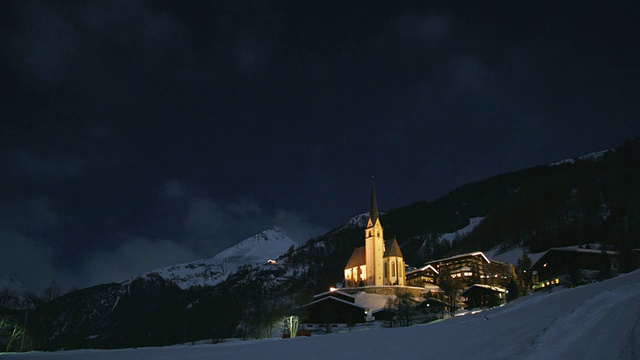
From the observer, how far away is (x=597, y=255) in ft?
240

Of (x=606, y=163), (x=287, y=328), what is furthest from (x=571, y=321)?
(x=606, y=163)

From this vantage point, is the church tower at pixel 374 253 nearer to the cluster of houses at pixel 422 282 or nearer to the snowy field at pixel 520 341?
the cluster of houses at pixel 422 282

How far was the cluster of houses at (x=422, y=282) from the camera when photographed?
71062 mm

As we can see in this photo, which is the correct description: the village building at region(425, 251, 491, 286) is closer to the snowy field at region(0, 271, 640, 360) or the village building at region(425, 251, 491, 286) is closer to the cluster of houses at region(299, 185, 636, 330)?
the cluster of houses at region(299, 185, 636, 330)

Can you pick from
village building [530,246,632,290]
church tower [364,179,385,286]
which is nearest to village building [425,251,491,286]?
church tower [364,179,385,286]

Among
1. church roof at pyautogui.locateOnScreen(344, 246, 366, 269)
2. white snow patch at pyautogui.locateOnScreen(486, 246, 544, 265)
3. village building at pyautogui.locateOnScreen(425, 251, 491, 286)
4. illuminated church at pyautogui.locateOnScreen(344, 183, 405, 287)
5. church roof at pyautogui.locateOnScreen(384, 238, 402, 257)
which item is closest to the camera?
village building at pyautogui.locateOnScreen(425, 251, 491, 286)

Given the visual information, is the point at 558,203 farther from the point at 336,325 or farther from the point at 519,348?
the point at 519,348

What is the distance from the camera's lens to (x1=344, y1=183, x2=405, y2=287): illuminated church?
4473 inches

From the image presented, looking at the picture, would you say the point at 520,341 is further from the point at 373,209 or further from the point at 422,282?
the point at 373,209

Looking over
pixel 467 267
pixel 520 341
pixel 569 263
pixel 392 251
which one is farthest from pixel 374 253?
pixel 520 341

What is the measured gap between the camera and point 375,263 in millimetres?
114562

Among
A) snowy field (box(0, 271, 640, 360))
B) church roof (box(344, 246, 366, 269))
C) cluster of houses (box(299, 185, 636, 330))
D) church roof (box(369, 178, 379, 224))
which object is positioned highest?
church roof (box(369, 178, 379, 224))

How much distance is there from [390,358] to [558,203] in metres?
165

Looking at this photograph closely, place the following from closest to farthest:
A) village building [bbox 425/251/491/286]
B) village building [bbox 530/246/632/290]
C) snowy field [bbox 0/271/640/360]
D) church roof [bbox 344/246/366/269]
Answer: snowy field [bbox 0/271/640/360]
village building [bbox 530/246/632/290]
village building [bbox 425/251/491/286]
church roof [bbox 344/246/366/269]
